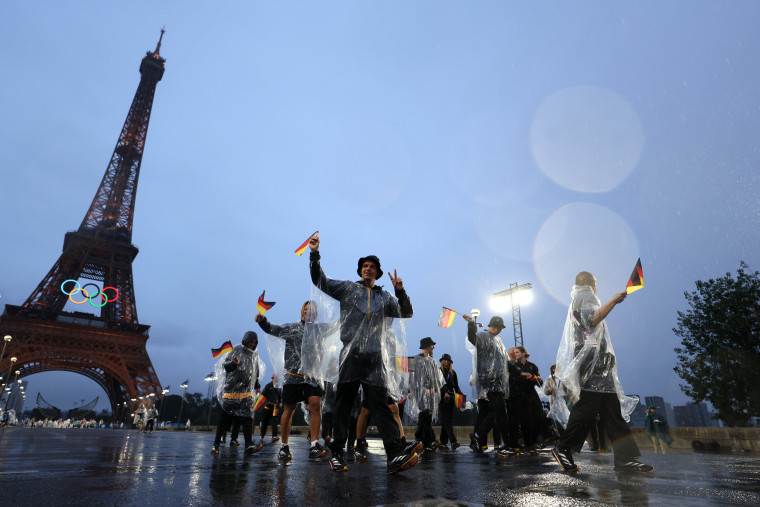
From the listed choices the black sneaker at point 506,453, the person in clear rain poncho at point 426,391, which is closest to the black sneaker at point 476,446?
the black sneaker at point 506,453

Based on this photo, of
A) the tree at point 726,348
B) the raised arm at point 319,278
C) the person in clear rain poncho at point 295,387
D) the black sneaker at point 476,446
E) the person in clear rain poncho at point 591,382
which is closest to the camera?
the person in clear rain poncho at point 591,382

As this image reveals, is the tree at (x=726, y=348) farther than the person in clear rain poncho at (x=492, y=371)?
Yes

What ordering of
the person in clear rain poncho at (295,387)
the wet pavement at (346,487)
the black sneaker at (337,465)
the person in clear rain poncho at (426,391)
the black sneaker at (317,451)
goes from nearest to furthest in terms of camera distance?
the wet pavement at (346,487) → the black sneaker at (337,465) → the black sneaker at (317,451) → the person in clear rain poncho at (295,387) → the person in clear rain poncho at (426,391)

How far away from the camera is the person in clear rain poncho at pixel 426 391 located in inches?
287

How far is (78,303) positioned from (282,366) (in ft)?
151

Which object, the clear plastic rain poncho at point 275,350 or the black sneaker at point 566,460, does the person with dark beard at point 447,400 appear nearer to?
the clear plastic rain poncho at point 275,350

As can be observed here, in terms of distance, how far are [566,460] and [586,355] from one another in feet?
3.35

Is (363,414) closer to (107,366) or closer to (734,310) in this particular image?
(734,310)

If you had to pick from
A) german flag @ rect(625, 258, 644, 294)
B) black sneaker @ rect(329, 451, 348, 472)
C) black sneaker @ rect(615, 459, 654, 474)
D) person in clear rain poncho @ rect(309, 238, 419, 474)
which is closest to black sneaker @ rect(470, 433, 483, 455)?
black sneaker @ rect(615, 459, 654, 474)

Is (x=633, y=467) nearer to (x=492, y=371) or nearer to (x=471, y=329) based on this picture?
(x=492, y=371)

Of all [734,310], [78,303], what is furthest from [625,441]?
[78,303]

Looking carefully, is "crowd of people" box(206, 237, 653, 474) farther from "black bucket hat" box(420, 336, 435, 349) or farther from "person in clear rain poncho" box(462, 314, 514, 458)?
"black bucket hat" box(420, 336, 435, 349)

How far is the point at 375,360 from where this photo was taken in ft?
12.9

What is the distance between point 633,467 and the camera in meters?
4.02
